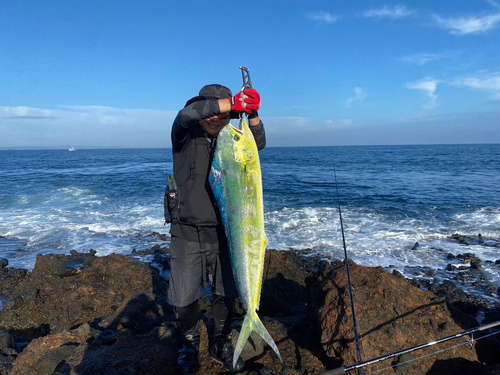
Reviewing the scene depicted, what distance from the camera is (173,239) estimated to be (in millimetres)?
3328

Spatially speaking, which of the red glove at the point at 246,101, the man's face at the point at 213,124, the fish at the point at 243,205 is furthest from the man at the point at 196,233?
the fish at the point at 243,205

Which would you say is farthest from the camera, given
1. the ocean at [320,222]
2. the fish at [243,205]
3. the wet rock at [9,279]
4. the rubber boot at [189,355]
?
the ocean at [320,222]

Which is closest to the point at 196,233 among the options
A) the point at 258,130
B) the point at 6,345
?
the point at 258,130

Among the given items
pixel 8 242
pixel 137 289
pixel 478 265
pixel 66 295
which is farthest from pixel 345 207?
pixel 8 242

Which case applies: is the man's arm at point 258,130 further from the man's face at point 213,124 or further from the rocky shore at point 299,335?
the rocky shore at point 299,335

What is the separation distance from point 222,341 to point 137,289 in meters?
3.72

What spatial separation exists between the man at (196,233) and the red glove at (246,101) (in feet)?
0.89

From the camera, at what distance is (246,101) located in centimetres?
262

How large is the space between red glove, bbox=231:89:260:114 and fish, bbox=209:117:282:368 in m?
0.11

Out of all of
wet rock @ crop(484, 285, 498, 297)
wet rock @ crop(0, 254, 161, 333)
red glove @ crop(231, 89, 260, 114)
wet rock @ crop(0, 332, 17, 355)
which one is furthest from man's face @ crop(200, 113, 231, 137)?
wet rock @ crop(484, 285, 498, 297)

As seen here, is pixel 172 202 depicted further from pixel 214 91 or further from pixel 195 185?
pixel 214 91

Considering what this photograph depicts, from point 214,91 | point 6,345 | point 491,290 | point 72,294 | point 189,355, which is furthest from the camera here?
point 491,290

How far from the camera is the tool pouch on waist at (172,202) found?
313 cm

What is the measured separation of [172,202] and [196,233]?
1.42 feet
